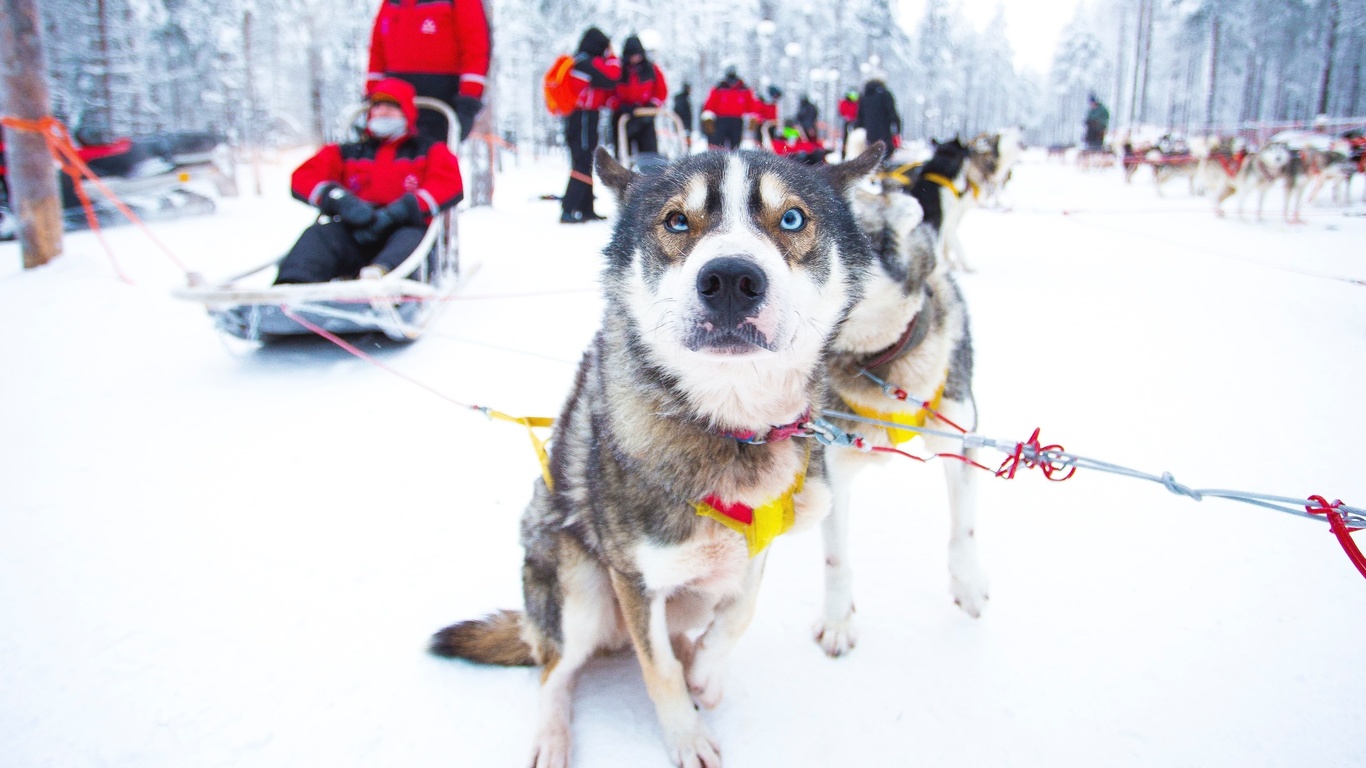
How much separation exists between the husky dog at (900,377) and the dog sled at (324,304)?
2366 mm

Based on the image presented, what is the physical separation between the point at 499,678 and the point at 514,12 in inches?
1003

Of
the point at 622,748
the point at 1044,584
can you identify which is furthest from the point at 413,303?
the point at 1044,584

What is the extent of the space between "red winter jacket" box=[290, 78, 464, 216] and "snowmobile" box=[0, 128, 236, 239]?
6.14m

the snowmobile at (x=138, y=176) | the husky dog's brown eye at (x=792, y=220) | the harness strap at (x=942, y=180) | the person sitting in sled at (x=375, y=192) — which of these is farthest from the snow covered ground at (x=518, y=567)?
the snowmobile at (x=138, y=176)

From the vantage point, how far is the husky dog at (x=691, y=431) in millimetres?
1145

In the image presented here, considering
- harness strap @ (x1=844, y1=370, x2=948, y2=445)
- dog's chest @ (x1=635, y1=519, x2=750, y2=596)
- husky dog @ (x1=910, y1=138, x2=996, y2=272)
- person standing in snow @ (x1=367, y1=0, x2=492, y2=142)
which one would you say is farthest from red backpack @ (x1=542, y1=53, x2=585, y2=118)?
dog's chest @ (x1=635, y1=519, x2=750, y2=596)

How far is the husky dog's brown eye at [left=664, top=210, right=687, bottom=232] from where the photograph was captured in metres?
1.28

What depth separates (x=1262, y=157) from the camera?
25.6ft

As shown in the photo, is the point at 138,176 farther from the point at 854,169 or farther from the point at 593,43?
the point at 854,169

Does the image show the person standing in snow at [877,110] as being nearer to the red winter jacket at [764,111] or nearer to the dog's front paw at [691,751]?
the red winter jacket at [764,111]

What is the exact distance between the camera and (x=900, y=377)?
1.73 meters

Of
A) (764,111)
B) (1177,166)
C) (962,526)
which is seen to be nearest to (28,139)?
(962,526)

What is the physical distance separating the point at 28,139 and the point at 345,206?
123 inches

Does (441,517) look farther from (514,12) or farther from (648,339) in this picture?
(514,12)
